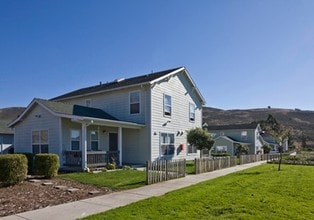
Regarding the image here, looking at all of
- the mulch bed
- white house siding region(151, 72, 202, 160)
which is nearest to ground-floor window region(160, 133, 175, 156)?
white house siding region(151, 72, 202, 160)

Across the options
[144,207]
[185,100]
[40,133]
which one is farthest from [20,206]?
[185,100]

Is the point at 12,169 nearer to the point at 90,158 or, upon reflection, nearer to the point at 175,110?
the point at 90,158

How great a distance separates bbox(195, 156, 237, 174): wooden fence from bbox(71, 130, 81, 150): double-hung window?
311 inches

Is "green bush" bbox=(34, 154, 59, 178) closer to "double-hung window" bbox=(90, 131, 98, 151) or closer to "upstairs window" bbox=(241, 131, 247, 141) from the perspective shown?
"double-hung window" bbox=(90, 131, 98, 151)

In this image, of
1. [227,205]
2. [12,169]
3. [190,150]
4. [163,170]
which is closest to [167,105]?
[190,150]

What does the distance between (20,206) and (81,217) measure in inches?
94.8

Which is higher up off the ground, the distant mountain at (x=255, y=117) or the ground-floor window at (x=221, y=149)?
the distant mountain at (x=255, y=117)

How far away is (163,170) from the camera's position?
1380 centimetres

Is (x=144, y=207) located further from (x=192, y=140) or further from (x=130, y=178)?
(x=192, y=140)

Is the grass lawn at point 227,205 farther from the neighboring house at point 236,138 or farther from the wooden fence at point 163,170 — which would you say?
the neighboring house at point 236,138

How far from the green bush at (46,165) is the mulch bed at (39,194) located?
0.65m

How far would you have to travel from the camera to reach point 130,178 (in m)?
14.1

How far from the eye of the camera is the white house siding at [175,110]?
72.7 ft

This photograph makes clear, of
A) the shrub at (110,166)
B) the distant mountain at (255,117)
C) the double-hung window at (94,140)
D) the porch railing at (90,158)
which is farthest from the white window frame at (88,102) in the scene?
the distant mountain at (255,117)
